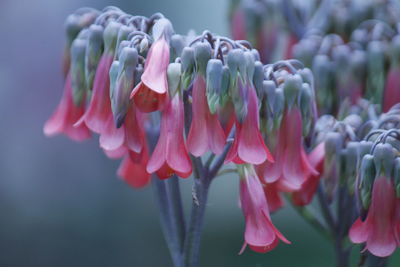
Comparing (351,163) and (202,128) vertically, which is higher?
(202,128)

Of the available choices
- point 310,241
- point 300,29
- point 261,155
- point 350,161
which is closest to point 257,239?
point 261,155

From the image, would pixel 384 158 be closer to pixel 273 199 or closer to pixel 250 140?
pixel 250 140

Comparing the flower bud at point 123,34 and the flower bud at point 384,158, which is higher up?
the flower bud at point 123,34

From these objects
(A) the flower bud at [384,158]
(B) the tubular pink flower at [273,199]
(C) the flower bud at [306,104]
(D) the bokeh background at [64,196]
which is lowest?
(D) the bokeh background at [64,196]


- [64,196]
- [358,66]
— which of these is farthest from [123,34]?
[64,196]

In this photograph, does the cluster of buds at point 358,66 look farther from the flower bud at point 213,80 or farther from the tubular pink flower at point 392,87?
the flower bud at point 213,80

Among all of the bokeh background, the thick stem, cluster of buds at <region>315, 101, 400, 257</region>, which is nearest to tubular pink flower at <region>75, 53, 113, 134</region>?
the thick stem

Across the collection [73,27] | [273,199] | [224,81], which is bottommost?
[273,199]

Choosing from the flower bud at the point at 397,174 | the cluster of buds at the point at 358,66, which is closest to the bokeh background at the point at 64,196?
the cluster of buds at the point at 358,66
